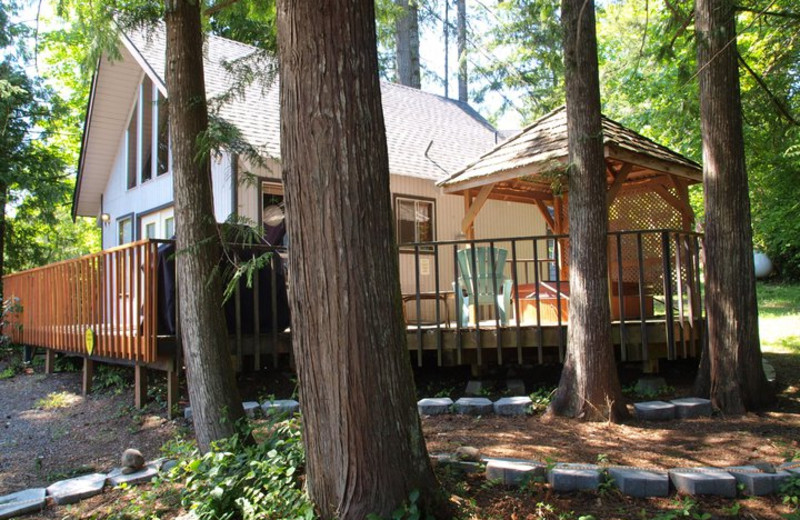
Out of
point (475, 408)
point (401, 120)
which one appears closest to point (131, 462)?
point (475, 408)

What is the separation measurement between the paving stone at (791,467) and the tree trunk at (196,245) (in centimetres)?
385

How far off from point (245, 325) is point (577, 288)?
392 centimetres

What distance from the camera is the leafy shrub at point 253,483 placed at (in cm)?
335

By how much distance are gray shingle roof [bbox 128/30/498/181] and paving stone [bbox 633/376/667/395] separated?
19.6ft

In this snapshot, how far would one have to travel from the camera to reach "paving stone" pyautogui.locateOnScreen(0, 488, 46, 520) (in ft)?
14.3

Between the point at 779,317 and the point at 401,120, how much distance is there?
375 inches

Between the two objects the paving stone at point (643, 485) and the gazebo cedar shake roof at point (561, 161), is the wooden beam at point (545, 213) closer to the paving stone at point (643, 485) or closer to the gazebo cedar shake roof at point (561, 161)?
the gazebo cedar shake roof at point (561, 161)

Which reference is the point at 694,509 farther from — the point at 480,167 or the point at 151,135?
the point at 151,135

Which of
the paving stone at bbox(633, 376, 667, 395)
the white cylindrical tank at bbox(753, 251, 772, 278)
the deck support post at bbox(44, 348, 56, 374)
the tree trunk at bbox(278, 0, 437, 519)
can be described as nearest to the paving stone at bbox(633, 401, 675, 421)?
the paving stone at bbox(633, 376, 667, 395)

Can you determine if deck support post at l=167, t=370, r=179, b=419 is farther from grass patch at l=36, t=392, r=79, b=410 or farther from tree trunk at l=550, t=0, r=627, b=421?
tree trunk at l=550, t=0, r=627, b=421

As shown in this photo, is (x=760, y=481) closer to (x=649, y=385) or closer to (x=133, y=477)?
(x=649, y=385)

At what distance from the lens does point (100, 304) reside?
7.74 meters

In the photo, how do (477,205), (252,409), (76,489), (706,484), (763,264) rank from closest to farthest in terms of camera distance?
(706,484), (76,489), (252,409), (477,205), (763,264)

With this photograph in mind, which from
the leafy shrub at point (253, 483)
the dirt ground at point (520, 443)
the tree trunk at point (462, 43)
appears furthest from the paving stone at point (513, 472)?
the tree trunk at point (462, 43)
